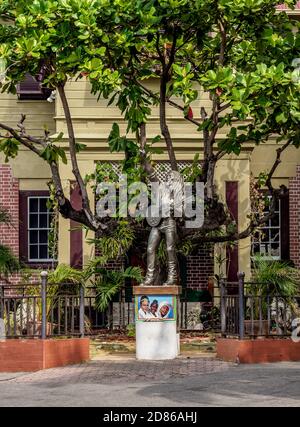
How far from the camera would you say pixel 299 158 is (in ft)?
84.8

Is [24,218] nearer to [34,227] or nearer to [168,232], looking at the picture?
[34,227]

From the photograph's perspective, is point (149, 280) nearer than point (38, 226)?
Yes

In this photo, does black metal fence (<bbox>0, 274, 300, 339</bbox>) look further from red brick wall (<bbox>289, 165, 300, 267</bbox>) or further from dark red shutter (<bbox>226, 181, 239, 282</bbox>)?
red brick wall (<bbox>289, 165, 300, 267</bbox>)

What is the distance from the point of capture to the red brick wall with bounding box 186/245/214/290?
25250 millimetres

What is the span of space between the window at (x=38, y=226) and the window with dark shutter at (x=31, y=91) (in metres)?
2.25

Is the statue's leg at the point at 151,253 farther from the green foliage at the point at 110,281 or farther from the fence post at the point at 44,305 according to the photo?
the green foliage at the point at 110,281

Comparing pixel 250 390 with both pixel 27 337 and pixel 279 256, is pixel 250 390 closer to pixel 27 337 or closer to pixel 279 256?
pixel 27 337

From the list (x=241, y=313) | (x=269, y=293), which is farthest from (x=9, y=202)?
(x=241, y=313)

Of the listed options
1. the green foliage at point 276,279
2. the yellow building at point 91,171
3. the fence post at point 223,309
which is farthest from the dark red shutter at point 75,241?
the fence post at point 223,309

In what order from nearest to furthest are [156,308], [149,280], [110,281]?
1. [156,308]
2. [149,280]
3. [110,281]

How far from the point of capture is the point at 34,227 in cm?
2631

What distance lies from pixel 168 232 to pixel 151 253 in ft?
1.47

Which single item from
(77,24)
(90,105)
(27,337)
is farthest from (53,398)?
(90,105)

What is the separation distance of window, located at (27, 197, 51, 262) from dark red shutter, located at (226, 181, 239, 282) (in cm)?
421
